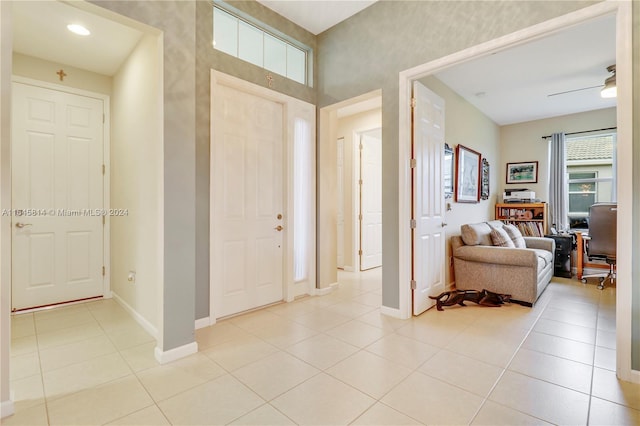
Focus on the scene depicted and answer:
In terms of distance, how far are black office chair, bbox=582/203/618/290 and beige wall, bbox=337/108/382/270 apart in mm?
3339

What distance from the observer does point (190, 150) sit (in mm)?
2266

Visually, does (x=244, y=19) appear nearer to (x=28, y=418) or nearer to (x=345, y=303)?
(x=345, y=303)

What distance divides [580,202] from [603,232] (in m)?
2.06

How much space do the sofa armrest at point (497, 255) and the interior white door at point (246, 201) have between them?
2.33 metres

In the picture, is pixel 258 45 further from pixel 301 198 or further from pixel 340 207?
pixel 340 207

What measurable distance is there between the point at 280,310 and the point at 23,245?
2.74 metres

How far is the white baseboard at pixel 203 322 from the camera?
9.11 ft

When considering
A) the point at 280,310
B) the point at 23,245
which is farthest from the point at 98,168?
the point at 280,310

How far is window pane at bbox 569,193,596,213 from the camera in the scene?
5703 millimetres

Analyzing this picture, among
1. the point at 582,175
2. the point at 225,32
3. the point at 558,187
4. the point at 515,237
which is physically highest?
the point at 225,32

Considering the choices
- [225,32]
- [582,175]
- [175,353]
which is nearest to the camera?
[175,353]

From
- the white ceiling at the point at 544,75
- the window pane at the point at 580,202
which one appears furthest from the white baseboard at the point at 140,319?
the window pane at the point at 580,202

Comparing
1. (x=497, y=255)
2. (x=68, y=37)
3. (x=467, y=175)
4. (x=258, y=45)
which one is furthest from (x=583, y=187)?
(x=68, y=37)

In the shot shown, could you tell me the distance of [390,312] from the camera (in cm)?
310
